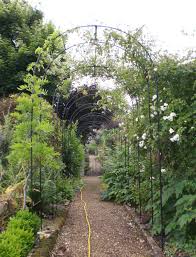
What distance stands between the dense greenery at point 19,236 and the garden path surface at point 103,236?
500 mm

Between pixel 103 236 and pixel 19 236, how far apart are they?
2.18m

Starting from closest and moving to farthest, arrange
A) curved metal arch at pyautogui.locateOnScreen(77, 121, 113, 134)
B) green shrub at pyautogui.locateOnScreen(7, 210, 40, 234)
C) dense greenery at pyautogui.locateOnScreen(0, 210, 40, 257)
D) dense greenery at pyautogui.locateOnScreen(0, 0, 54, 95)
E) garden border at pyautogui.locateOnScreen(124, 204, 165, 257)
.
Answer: dense greenery at pyautogui.locateOnScreen(0, 210, 40, 257)
green shrub at pyautogui.locateOnScreen(7, 210, 40, 234)
garden border at pyautogui.locateOnScreen(124, 204, 165, 257)
dense greenery at pyautogui.locateOnScreen(0, 0, 54, 95)
curved metal arch at pyautogui.locateOnScreen(77, 121, 113, 134)

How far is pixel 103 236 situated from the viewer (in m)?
6.13

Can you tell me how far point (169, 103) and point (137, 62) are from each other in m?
1.91

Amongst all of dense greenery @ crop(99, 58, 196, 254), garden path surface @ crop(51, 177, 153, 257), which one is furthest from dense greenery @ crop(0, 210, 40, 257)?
dense greenery @ crop(99, 58, 196, 254)

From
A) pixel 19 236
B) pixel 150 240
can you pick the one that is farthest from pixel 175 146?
pixel 19 236

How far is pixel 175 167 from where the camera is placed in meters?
5.52

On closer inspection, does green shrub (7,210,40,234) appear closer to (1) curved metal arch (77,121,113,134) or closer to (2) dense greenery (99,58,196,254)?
Result: (2) dense greenery (99,58,196,254)

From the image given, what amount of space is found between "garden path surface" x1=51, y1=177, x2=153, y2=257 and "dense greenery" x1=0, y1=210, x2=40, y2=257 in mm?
500

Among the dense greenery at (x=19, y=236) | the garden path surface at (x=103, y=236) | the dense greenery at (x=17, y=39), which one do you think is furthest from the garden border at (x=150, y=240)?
the dense greenery at (x=17, y=39)

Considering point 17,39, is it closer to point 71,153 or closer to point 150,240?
point 71,153

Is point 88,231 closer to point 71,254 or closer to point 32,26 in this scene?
point 71,254

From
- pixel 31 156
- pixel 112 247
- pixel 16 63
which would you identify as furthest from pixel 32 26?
pixel 112 247

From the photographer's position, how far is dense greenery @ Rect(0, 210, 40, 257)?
3711mm
